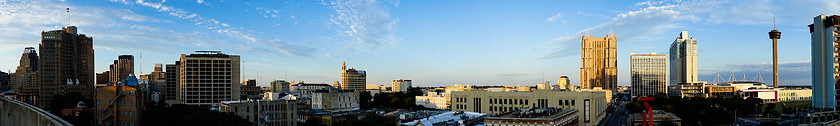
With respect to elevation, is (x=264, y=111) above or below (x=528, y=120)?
below

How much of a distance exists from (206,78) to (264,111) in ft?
331

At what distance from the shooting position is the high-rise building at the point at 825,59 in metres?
117

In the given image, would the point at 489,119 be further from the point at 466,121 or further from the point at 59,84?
the point at 59,84

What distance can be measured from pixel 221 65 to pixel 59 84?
5088 centimetres

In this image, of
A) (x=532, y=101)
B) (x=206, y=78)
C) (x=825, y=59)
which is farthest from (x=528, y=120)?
(x=206, y=78)

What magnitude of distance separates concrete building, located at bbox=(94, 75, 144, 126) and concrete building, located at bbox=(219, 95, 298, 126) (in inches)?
597

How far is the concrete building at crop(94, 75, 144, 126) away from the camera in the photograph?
278ft

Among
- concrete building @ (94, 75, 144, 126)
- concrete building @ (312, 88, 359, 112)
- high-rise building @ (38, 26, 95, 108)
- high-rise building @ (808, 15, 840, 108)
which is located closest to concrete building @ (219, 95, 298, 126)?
concrete building @ (94, 75, 144, 126)

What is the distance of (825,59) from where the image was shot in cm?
12119

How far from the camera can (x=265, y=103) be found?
315 ft

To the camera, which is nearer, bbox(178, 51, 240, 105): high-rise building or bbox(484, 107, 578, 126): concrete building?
bbox(484, 107, 578, 126): concrete building

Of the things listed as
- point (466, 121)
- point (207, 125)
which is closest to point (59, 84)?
point (207, 125)

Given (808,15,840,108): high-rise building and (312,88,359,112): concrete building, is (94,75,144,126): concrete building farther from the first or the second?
(808,15,840,108): high-rise building

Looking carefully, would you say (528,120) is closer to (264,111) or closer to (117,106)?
(264,111)
